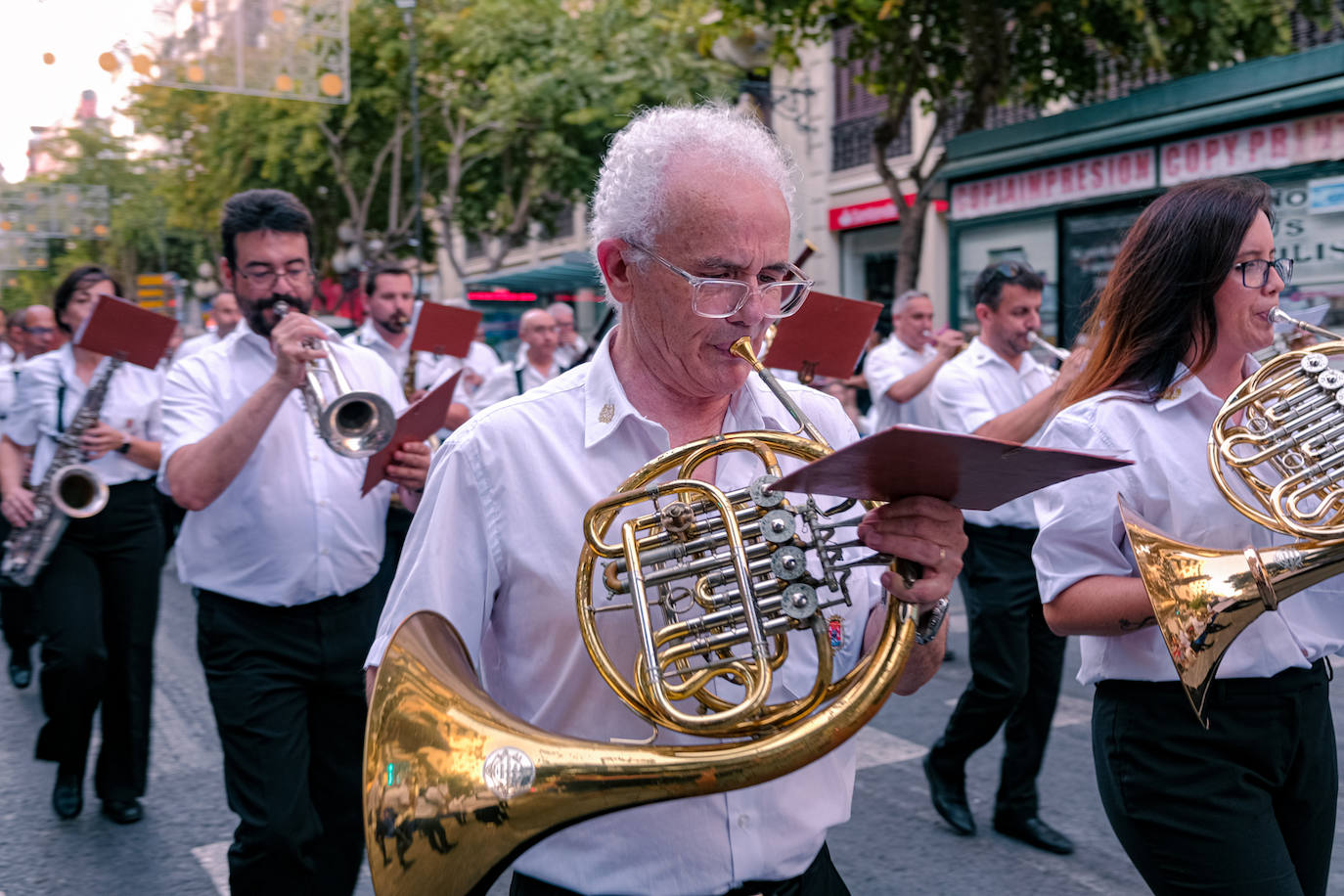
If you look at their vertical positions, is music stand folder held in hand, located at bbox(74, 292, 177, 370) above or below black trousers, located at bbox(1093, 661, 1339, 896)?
above

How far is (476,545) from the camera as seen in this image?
179cm

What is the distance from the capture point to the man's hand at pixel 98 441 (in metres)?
4.70

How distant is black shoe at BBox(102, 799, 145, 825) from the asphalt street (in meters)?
0.04

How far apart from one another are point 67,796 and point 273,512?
2.17m

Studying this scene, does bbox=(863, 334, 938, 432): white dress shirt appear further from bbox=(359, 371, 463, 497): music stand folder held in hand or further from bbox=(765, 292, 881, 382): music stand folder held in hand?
bbox=(359, 371, 463, 497): music stand folder held in hand

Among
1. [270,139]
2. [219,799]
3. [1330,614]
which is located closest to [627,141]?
[1330,614]

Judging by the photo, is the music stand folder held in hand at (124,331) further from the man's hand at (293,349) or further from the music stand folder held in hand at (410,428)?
the music stand folder held in hand at (410,428)

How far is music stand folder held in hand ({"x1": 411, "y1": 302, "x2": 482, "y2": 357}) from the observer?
573 centimetres

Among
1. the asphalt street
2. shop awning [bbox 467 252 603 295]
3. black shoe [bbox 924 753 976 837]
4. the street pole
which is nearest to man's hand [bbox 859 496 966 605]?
the asphalt street

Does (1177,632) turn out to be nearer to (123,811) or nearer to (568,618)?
(568,618)

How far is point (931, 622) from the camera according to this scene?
5.53 ft

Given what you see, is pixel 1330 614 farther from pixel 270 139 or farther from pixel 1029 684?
pixel 270 139

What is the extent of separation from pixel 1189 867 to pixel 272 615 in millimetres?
2147

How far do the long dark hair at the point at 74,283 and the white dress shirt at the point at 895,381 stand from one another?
3.86 metres
